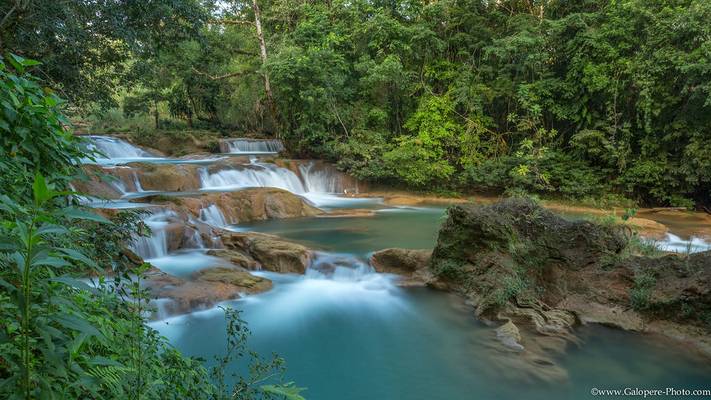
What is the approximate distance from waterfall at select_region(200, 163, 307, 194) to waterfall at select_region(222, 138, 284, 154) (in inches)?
194

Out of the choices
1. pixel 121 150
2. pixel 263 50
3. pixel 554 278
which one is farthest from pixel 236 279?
pixel 121 150

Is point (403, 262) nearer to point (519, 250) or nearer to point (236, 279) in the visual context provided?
point (519, 250)

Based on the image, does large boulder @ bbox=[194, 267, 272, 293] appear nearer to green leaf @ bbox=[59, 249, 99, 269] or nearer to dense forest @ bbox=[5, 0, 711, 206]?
dense forest @ bbox=[5, 0, 711, 206]

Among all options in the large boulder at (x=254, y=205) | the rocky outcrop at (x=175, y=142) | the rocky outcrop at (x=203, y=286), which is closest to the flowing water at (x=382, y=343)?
the rocky outcrop at (x=203, y=286)

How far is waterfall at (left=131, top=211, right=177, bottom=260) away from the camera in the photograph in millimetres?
8070

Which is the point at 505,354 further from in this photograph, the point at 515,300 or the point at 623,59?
the point at 623,59

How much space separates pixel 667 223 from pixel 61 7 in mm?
14313

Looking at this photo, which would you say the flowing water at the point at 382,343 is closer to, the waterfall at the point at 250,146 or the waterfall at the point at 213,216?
the waterfall at the point at 213,216

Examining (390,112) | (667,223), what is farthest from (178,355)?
(390,112)

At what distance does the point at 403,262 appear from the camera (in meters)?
8.00

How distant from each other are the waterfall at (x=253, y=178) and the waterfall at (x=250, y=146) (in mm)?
4925

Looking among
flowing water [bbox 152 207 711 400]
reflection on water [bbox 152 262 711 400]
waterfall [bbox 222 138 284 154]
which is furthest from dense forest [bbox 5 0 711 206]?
reflection on water [bbox 152 262 711 400]

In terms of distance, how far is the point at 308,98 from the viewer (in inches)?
617

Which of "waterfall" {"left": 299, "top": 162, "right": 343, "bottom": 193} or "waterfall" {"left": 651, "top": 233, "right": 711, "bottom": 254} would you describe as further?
"waterfall" {"left": 299, "top": 162, "right": 343, "bottom": 193}
